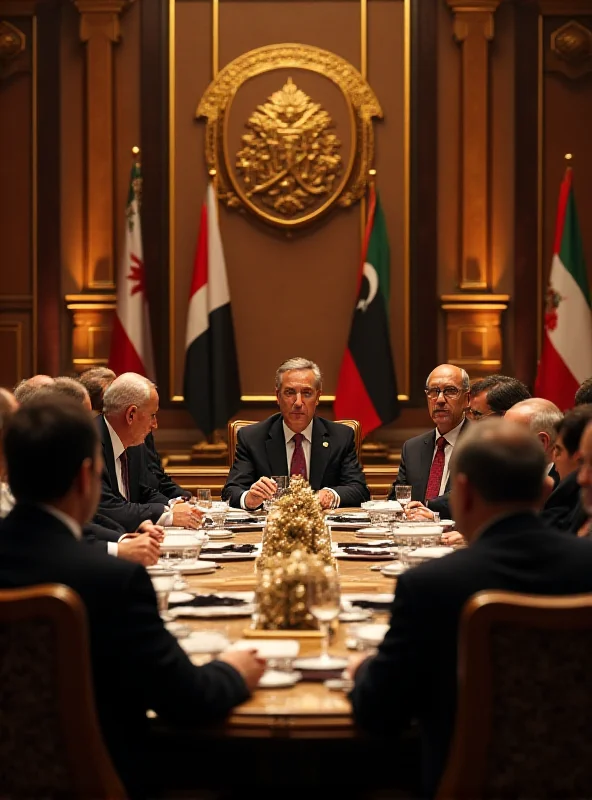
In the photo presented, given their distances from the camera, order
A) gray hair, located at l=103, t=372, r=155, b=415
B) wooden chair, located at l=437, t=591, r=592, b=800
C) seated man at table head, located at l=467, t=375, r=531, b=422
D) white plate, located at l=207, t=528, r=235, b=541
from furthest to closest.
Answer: seated man at table head, located at l=467, t=375, r=531, b=422 → gray hair, located at l=103, t=372, r=155, b=415 → white plate, located at l=207, t=528, r=235, b=541 → wooden chair, located at l=437, t=591, r=592, b=800

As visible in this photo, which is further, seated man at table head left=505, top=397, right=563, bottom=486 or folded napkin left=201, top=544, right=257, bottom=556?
seated man at table head left=505, top=397, right=563, bottom=486

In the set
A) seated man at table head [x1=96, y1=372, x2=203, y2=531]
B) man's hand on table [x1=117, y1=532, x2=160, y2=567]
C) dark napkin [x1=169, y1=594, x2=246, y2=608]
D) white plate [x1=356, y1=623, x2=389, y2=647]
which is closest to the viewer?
white plate [x1=356, y1=623, x2=389, y2=647]

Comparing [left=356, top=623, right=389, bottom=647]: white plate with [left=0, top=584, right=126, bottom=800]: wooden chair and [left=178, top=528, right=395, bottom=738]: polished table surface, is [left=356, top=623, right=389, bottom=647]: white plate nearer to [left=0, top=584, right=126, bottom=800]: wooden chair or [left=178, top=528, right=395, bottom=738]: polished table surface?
[left=178, top=528, right=395, bottom=738]: polished table surface

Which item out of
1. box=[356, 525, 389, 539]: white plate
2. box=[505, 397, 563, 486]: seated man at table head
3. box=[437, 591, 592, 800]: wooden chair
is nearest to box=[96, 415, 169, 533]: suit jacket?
box=[356, 525, 389, 539]: white plate

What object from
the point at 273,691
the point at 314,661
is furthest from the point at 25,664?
the point at 314,661

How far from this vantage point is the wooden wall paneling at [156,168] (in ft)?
26.3

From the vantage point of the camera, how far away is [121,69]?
8.08m

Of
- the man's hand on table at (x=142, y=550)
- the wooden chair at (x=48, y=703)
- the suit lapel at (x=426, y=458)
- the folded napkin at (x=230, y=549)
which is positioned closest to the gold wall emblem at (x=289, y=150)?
the suit lapel at (x=426, y=458)

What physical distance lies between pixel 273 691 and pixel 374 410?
562 centimetres

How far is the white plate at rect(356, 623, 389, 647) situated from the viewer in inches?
103

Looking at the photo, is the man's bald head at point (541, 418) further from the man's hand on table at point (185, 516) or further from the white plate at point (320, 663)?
the white plate at point (320, 663)

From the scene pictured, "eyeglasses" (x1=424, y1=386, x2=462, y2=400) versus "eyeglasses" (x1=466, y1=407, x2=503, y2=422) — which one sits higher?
"eyeglasses" (x1=424, y1=386, x2=462, y2=400)

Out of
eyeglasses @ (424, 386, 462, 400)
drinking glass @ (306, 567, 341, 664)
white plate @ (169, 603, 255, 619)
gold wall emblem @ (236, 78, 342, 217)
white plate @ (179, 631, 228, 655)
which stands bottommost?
white plate @ (169, 603, 255, 619)

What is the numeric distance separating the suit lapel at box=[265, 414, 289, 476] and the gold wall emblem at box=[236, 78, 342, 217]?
255cm
